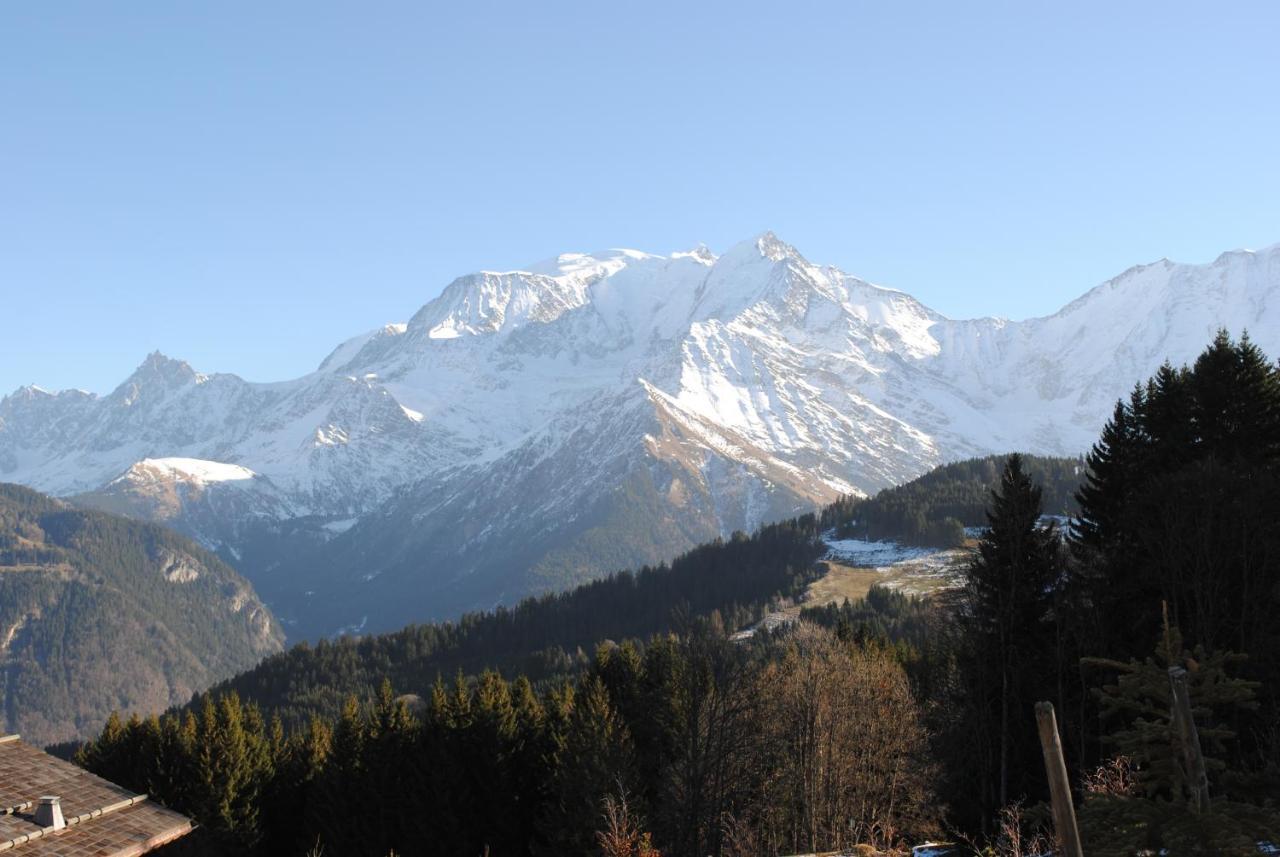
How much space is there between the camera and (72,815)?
19.8m

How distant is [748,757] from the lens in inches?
2105

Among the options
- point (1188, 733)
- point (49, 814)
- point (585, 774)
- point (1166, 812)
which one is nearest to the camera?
point (1188, 733)

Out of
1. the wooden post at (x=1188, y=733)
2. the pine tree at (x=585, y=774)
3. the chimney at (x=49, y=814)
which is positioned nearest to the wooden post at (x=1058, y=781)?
the wooden post at (x=1188, y=733)

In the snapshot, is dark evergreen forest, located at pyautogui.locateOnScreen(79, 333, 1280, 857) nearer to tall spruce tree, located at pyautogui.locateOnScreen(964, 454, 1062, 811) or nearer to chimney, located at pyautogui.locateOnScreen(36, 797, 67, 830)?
tall spruce tree, located at pyautogui.locateOnScreen(964, 454, 1062, 811)

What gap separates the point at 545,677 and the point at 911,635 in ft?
229

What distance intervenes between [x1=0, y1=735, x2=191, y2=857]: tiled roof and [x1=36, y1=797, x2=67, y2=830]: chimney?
0.12 m

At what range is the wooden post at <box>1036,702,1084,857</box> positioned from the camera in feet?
31.9

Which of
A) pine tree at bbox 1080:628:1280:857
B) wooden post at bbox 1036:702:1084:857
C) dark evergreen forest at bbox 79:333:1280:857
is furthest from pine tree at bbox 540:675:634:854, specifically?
wooden post at bbox 1036:702:1084:857

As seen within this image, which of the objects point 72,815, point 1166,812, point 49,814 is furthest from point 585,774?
point 1166,812

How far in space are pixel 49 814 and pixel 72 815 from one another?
73 cm

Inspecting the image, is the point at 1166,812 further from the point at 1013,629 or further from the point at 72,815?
the point at 1013,629

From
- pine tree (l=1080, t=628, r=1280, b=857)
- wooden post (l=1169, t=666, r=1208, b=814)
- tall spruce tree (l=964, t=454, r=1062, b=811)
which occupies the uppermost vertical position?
wooden post (l=1169, t=666, r=1208, b=814)

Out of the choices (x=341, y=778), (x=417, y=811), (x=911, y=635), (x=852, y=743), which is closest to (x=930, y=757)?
(x=852, y=743)

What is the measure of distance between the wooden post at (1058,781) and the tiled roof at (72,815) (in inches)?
675
